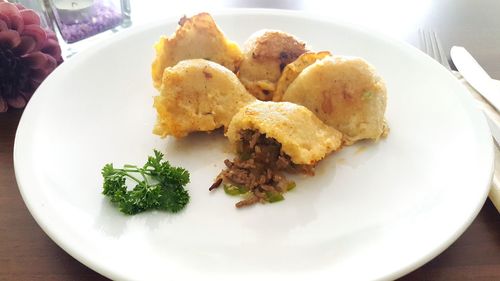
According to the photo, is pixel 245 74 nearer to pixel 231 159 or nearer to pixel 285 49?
pixel 285 49

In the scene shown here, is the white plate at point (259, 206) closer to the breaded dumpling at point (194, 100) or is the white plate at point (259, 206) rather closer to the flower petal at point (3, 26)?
the breaded dumpling at point (194, 100)

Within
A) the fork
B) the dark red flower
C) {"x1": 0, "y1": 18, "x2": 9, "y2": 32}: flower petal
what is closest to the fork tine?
the fork

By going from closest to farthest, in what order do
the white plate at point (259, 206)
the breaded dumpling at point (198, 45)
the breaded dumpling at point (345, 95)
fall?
1. the white plate at point (259, 206)
2. the breaded dumpling at point (345, 95)
3. the breaded dumpling at point (198, 45)

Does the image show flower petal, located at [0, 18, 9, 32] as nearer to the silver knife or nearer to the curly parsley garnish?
the curly parsley garnish

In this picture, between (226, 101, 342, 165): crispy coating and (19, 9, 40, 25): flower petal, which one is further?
(19, 9, 40, 25): flower petal

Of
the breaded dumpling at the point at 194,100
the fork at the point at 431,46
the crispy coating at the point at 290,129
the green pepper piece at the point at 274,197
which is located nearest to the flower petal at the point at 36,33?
the breaded dumpling at the point at 194,100

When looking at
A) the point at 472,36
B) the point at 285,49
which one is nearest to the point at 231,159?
the point at 285,49
